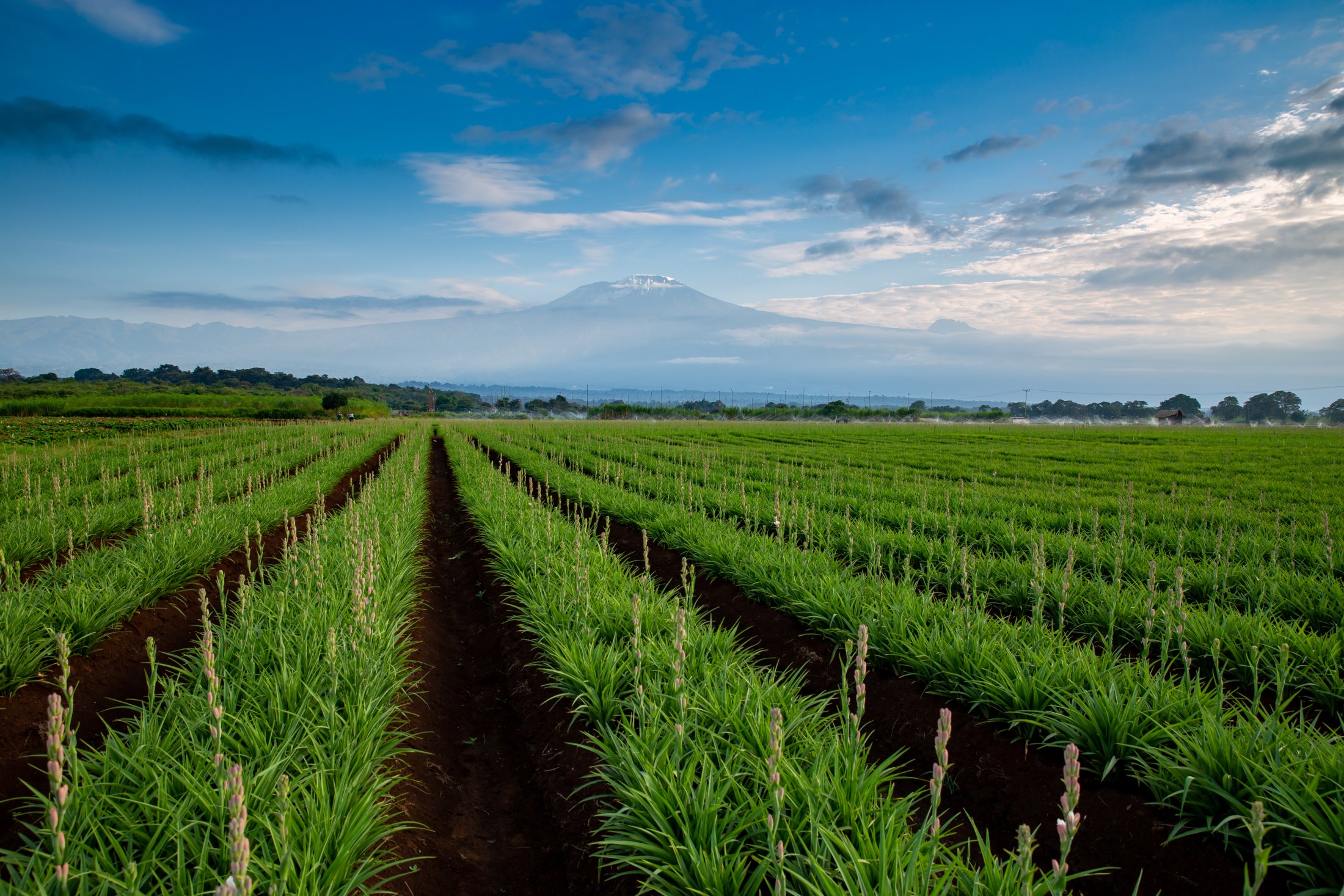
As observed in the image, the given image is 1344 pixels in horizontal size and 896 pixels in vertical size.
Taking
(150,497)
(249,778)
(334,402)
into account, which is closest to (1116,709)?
(249,778)

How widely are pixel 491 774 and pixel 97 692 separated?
3.27 meters

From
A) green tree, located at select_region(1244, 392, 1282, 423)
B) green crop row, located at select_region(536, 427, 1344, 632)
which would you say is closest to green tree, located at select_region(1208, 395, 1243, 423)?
green tree, located at select_region(1244, 392, 1282, 423)

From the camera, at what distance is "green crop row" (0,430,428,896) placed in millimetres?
2490

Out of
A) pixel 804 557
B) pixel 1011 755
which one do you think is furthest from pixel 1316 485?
pixel 1011 755

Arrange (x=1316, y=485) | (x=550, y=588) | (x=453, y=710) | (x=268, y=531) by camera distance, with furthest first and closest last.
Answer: (x=1316, y=485), (x=268, y=531), (x=550, y=588), (x=453, y=710)

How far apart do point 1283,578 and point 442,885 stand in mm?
8832

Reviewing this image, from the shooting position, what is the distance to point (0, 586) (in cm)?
669

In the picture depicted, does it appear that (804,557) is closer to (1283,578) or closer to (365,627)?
(365,627)

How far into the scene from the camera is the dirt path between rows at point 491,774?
11.3 feet

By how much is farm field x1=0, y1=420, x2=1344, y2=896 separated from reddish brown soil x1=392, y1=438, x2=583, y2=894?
30 mm

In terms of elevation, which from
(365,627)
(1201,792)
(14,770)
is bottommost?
(14,770)

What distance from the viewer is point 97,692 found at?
4.89 m

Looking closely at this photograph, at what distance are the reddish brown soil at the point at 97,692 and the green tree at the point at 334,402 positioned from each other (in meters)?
83.5

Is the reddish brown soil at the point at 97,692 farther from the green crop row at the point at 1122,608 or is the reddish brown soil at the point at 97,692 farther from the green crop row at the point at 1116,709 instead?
the green crop row at the point at 1122,608
